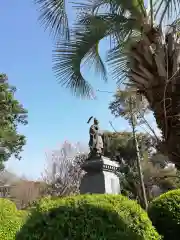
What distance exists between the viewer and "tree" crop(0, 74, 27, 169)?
23062 mm

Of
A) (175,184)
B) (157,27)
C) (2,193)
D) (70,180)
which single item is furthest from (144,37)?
(2,193)

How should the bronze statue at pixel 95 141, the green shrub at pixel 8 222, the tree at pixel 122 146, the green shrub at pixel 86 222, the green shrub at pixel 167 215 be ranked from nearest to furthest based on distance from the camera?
the green shrub at pixel 86 222
the green shrub at pixel 167 215
the green shrub at pixel 8 222
the bronze statue at pixel 95 141
the tree at pixel 122 146

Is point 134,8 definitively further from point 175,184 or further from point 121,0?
point 175,184

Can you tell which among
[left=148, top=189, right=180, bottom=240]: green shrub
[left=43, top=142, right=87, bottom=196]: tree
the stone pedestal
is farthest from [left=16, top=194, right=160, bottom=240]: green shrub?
[left=43, top=142, right=87, bottom=196]: tree

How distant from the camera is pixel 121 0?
4.42m

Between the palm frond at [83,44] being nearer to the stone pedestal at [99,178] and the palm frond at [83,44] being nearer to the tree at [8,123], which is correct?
the stone pedestal at [99,178]

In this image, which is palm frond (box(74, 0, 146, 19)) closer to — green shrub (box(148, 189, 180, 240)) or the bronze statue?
green shrub (box(148, 189, 180, 240))

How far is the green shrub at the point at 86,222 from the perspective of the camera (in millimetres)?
3371

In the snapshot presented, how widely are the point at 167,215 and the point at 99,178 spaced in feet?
11.6

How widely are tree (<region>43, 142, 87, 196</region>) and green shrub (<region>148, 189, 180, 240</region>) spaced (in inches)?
707

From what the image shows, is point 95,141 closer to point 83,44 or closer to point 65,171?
point 83,44

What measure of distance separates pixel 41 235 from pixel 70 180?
22.1m

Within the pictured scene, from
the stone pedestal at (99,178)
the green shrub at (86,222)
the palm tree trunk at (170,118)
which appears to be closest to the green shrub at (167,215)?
the green shrub at (86,222)

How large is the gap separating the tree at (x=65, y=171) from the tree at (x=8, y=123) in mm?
4067
